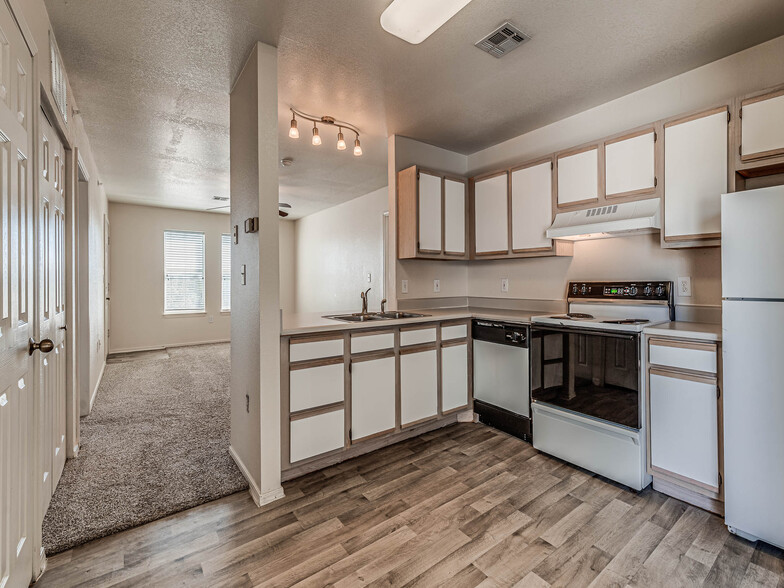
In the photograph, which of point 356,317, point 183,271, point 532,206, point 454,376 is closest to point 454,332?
point 454,376

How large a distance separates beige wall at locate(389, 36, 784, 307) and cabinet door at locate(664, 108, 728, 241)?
0.26 meters

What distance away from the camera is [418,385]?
2.90 m

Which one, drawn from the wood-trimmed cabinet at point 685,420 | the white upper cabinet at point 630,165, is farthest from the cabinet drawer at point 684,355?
the white upper cabinet at point 630,165

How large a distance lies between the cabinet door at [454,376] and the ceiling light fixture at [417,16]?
7.04 ft

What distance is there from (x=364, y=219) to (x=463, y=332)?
343 cm

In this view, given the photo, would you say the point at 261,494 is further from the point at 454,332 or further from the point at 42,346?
the point at 454,332

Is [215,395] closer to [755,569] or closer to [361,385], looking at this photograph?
[361,385]

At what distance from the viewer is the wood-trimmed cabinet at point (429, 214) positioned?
128 inches

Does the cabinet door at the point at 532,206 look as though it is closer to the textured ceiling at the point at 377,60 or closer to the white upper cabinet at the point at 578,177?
the white upper cabinet at the point at 578,177

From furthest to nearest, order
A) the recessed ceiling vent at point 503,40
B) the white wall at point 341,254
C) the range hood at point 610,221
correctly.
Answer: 1. the white wall at point 341,254
2. the range hood at point 610,221
3. the recessed ceiling vent at point 503,40

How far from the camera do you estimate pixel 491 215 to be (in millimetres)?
3443

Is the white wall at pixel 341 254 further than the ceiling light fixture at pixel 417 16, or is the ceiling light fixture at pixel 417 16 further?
the white wall at pixel 341 254

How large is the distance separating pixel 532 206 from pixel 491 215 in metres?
0.42

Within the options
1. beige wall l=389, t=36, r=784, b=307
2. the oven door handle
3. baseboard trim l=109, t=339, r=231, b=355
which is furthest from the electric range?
baseboard trim l=109, t=339, r=231, b=355
